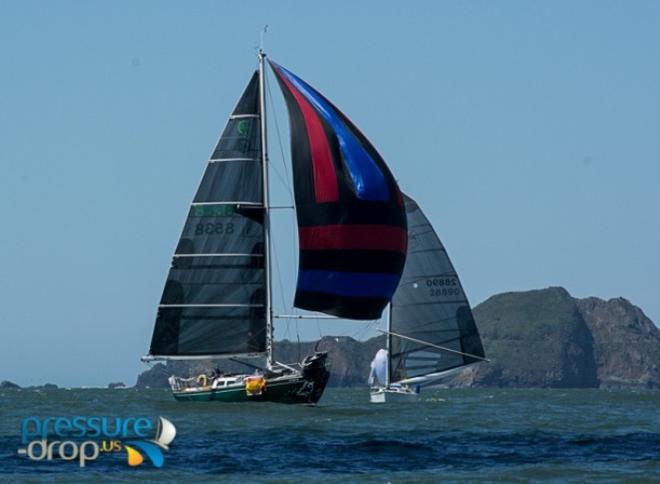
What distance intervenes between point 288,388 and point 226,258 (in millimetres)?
5012

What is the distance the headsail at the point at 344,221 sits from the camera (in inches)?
1869

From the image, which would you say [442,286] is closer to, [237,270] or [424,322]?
[424,322]

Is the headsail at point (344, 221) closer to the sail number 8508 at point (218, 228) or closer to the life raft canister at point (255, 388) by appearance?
the life raft canister at point (255, 388)

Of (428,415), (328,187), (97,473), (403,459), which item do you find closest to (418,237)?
(428,415)

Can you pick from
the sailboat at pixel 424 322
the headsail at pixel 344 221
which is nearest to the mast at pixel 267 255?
the headsail at pixel 344 221

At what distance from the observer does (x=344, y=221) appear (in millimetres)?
47562

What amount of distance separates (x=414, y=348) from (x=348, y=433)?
25.5m

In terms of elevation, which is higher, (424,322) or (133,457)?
(424,322)

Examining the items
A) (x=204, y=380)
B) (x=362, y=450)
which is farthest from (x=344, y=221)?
(x=362, y=450)

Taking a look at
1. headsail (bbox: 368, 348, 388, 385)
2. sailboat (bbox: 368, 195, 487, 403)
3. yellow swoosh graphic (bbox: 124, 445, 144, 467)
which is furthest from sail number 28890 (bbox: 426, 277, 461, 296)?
yellow swoosh graphic (bbox: 124, 445, 144, 467)

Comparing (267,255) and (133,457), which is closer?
(133,457)

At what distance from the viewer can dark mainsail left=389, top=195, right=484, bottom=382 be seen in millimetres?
65438

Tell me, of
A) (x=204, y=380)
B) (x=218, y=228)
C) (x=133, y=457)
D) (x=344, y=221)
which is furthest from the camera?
(x=204, y=380)

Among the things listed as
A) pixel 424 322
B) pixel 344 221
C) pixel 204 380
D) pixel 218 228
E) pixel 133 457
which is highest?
pixel 218 228
